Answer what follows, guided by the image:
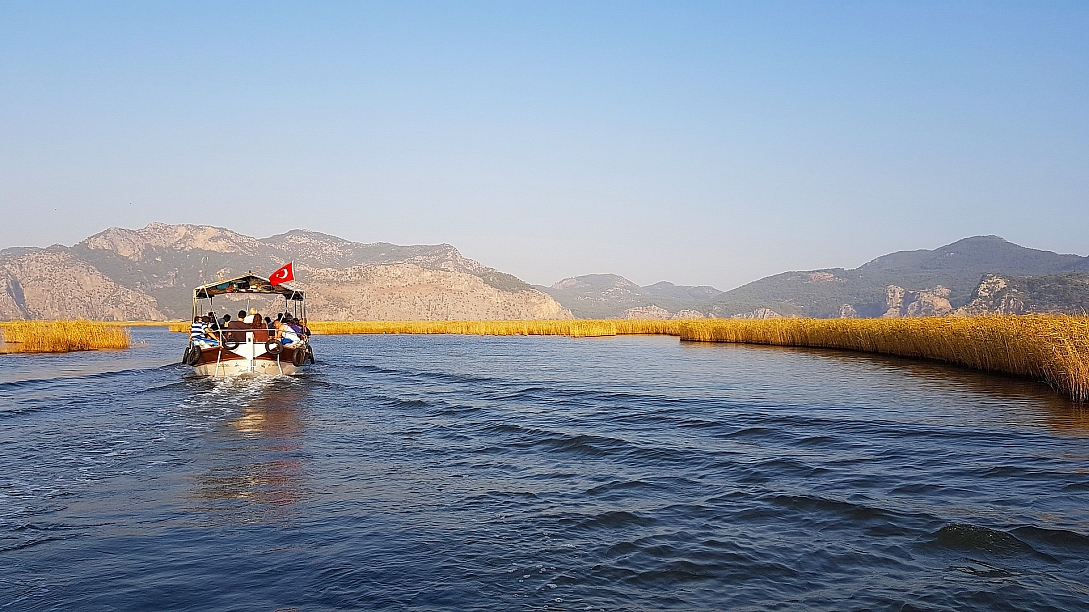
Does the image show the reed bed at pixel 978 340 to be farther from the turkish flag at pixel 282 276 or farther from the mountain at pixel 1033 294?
the mountain at pixel 1033 294

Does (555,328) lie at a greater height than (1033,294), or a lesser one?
lesser

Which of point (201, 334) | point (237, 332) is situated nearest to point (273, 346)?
point (237, 332)

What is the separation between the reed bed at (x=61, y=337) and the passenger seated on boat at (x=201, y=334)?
19.6m

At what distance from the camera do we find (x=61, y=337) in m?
42.9

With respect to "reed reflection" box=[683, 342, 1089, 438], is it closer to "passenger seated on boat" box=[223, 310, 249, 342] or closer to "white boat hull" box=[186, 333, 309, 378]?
"white boat hull" box=[186, 333, 309, 378]

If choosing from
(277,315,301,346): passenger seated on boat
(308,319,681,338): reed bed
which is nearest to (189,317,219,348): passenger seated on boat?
(277,315,301,346): passenger seated on boat

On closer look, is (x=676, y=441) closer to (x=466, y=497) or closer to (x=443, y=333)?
(x=466, y=497)

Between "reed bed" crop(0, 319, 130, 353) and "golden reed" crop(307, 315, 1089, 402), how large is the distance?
37509 millimetres

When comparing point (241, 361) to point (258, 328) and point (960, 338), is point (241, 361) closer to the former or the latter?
point (258, 328)

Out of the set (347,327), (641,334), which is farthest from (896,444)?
(347,327)

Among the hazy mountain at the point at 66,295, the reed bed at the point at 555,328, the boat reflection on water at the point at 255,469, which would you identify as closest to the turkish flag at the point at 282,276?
the boat reflection on water at the point at 255,469

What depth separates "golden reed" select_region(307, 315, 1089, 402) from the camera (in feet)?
63.0

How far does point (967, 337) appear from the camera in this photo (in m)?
26.5

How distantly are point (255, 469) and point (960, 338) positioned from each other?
962 inches
